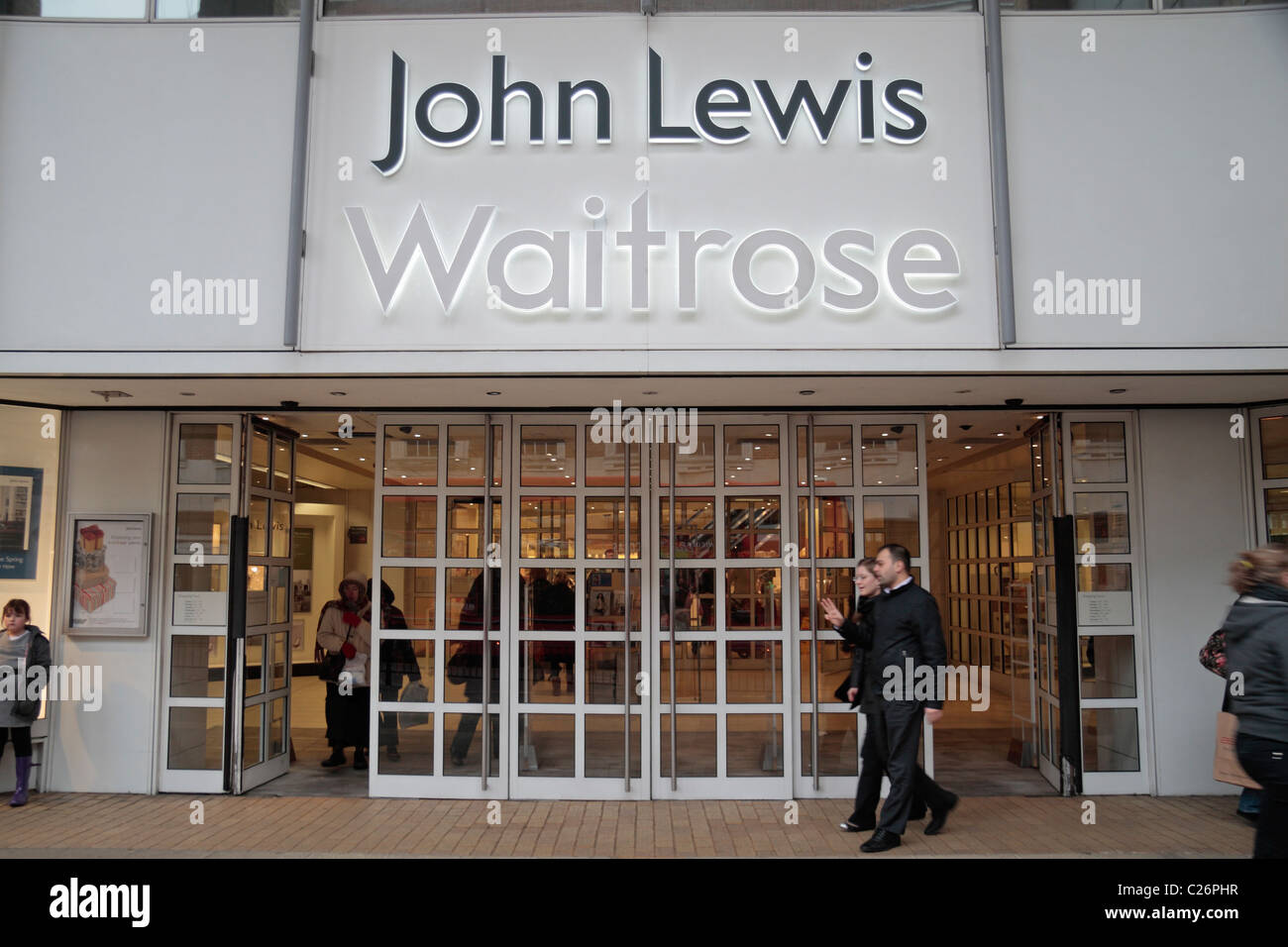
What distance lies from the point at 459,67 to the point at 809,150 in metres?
2.58

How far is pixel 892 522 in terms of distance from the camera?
24.9 feet

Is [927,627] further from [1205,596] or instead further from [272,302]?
[272,302]

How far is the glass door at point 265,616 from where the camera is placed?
774cm

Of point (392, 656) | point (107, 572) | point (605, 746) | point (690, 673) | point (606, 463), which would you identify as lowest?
point (605, 746)

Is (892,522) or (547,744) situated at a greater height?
(892,522)

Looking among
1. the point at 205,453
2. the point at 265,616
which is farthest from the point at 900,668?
the point at 205,453

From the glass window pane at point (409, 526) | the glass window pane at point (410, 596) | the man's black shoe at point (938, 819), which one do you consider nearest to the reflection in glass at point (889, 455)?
the man's black shoe at point (938, 819)

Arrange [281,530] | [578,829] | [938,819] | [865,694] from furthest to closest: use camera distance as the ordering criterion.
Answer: [281,530], [578,829], [938,819], [865,694]

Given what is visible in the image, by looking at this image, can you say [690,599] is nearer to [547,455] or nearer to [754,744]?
[754,744]

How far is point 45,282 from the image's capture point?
6.47 metres

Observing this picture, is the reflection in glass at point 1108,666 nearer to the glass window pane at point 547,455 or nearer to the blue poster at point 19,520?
the glass window pane at point 547,455

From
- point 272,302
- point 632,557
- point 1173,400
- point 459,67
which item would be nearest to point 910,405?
point 1173,400

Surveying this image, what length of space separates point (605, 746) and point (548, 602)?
1.24m

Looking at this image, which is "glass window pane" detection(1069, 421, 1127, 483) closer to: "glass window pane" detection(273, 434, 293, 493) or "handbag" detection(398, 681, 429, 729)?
"handbag" detection(398, 681, 429, 729)
